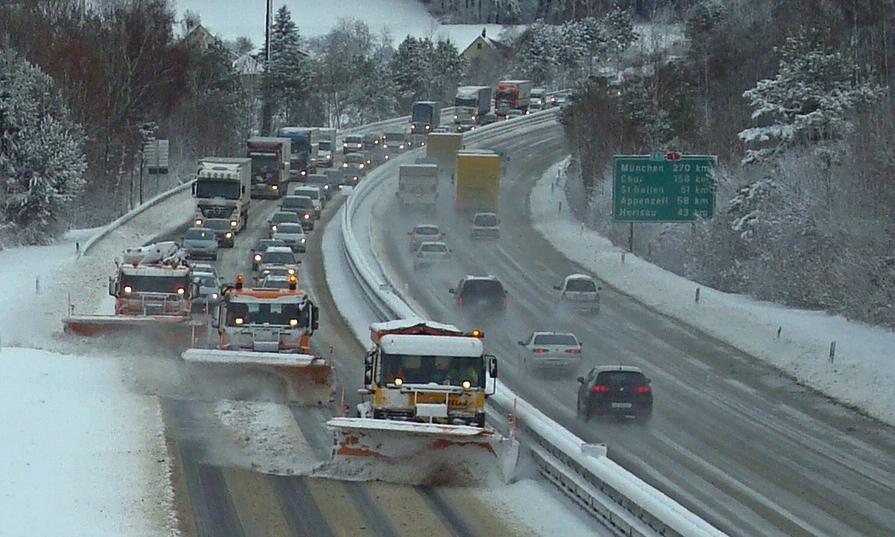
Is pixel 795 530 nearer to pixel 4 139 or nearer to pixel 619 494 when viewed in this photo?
pixel 619 494

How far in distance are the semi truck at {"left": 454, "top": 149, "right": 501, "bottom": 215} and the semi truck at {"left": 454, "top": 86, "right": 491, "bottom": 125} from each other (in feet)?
154

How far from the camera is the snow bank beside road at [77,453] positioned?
18.2 meters

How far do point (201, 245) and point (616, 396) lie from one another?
98.4 feet

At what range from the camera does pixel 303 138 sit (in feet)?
294

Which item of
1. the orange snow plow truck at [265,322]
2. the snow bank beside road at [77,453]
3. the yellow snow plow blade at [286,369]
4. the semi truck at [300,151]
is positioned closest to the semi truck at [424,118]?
the semi truck at [300,151]

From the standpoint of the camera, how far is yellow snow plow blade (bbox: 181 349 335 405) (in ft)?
91.4

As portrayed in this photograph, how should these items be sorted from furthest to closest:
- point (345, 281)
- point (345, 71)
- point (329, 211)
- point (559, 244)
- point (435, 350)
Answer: point (345, 71)
point (329, 211)
point (559, 244)
point (345, 281)
point (435, 350)

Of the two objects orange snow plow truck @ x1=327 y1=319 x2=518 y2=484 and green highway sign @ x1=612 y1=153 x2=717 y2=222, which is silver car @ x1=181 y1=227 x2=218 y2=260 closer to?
green highway sign @ x1=612 y1=153 x2=717 y2=222

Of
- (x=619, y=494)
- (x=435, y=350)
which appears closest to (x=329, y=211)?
(x=435, y=350)

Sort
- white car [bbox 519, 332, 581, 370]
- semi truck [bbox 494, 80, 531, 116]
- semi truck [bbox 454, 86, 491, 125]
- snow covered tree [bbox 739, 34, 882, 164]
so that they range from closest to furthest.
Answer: white car [bbox 519, 332, 581, 370] → snow covered tree [bbox 739, 34, 882, 164] → semi truck [bbox 454, 86, 491, 125] → semi truck [bbox 494, 80, 531, 116]

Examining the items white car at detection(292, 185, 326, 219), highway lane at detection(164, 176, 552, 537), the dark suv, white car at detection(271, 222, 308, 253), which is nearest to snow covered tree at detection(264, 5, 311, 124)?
white car at detection(292, 185, 326, 219)

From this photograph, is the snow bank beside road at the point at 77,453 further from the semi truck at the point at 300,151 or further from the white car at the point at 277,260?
the semi truck at the point at 300,151

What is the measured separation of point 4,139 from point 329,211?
20.1 meters

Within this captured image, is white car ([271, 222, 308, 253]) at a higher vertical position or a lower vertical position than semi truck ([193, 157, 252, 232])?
lower
